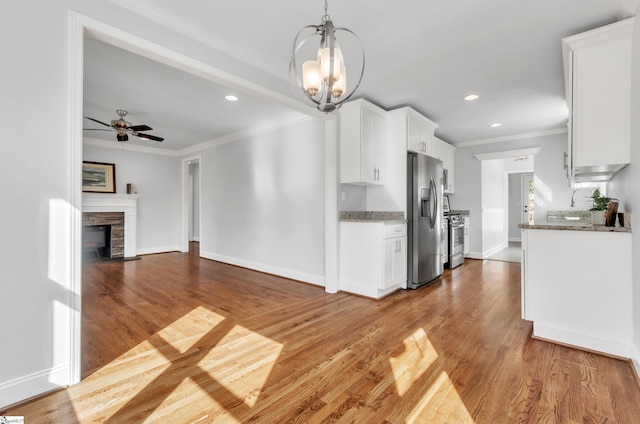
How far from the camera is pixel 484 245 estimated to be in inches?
247

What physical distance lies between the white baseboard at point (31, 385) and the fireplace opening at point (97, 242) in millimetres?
5302

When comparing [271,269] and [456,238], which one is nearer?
[271,269]

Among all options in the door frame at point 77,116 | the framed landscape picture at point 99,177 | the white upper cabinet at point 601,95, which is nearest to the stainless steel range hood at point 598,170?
the white upper cabinet at point 601,95

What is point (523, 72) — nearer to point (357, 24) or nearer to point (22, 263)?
point (357, 24)

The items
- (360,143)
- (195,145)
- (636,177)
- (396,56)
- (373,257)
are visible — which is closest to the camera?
(636,177)

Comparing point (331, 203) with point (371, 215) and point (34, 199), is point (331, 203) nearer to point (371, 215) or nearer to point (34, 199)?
point (371, 215)

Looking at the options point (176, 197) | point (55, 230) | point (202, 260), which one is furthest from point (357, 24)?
point (176, 197)

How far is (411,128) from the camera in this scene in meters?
4.13

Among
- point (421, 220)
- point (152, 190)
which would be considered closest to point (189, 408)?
point (421, 220)

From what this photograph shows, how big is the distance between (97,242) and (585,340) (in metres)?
7.95

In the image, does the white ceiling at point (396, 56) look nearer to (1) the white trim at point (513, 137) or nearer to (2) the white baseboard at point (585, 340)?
(1) the white trim at point (513, 137)

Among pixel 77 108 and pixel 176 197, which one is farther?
pixel 176 197

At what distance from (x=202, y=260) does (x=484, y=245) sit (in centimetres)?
606

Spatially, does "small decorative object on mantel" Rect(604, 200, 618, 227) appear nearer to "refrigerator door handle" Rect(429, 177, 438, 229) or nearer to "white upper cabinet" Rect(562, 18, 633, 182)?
"white upper cabinet" Rect(562, 18, 633, 182)
